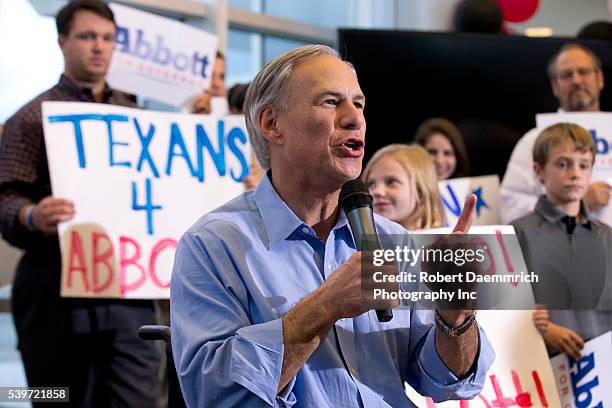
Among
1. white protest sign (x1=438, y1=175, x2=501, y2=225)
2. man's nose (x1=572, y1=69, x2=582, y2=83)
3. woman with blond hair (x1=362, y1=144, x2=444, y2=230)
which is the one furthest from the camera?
man's nose (x1=572, y1=69, x2=582, y2=83)

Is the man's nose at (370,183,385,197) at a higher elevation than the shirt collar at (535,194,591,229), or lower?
higher

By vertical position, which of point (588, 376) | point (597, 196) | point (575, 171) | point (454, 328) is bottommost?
point (588, 376)

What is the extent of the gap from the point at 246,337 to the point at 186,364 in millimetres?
135

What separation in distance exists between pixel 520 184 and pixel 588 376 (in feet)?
4.56

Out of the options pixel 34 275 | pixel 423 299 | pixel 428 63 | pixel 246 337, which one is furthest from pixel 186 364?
pixel 428 63

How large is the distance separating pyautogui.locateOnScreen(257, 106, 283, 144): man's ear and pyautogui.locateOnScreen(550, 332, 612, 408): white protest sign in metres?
1.18

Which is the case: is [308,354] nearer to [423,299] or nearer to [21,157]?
[423,299]

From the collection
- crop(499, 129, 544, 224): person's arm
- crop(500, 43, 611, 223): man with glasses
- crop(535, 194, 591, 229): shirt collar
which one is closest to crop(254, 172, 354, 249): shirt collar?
crop(535, 194, 591, 229): shirt collar

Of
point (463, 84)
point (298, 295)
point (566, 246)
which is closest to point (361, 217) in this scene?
point (298, 295)

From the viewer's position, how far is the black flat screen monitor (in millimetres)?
5109

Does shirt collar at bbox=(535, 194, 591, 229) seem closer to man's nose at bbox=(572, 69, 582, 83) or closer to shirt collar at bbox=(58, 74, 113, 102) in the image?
man's nose at bbox=(572, 69, 582, 83)

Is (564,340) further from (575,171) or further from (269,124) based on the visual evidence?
(269,124)

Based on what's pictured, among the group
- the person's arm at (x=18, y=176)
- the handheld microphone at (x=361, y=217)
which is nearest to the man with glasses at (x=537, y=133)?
the person's arm at (x=18, y=176)

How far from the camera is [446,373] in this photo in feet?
6.04
